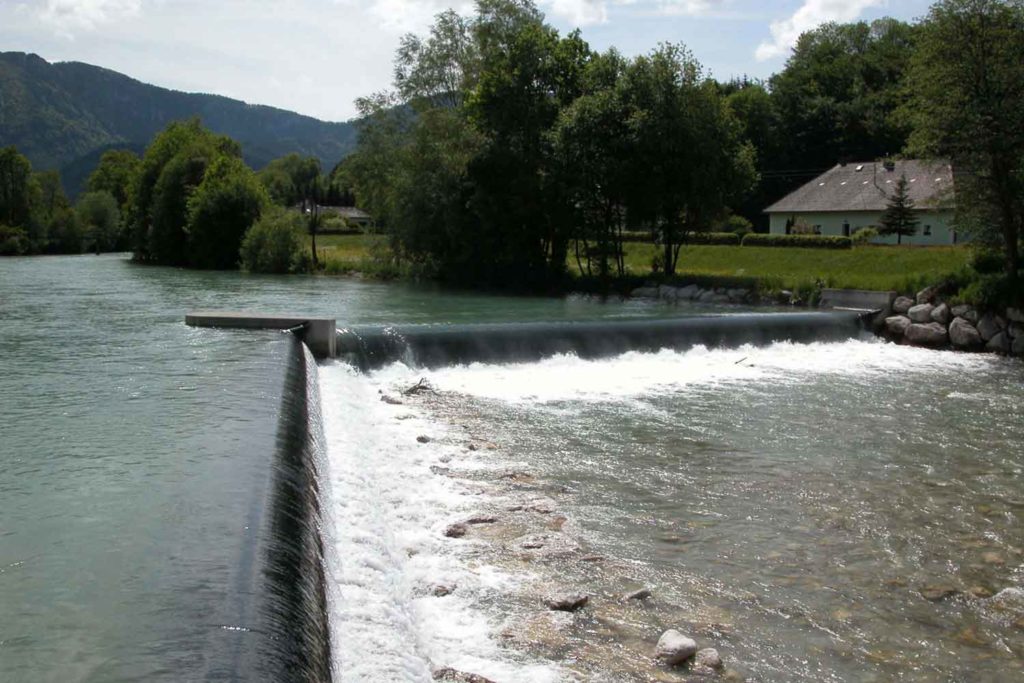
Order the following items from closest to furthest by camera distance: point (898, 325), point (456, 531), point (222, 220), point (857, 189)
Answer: point (456, 531) → point (898, 325) → point (857, 189) → point (222, 220)

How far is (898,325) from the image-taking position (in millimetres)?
21344

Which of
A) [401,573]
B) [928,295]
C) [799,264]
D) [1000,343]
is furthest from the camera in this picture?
[799,264]

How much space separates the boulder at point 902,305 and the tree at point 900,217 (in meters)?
23.8

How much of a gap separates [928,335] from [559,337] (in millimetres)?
9325

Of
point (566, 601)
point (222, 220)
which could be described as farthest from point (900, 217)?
point (566, 601)

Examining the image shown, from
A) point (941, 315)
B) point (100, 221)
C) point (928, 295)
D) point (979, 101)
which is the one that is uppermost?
point (979, 101)

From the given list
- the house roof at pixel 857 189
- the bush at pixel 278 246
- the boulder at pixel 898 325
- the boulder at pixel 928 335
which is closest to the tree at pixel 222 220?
the bush at pixel 278 246

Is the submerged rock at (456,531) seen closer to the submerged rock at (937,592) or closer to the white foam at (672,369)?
the submerged rock at (937,592)

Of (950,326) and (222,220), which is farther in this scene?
(222,220)

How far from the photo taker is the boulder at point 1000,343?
19750 millimetres

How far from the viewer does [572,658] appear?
17.5 ft

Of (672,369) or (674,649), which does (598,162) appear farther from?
(674,649)

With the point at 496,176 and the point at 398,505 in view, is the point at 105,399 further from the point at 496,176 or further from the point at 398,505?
the point at 496,176

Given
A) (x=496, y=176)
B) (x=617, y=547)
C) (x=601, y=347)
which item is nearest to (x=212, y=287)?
Result: (x=496, y=176)
